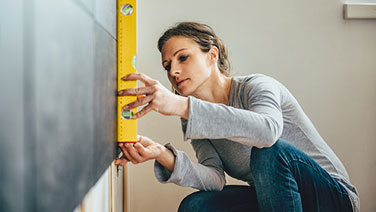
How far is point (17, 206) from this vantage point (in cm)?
28

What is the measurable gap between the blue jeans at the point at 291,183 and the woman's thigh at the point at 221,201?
16 millimetres

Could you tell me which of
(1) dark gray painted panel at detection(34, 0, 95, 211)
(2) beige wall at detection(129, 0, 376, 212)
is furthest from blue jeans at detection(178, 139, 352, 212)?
(2) beige wall at detection(129, 0, 376, 212)

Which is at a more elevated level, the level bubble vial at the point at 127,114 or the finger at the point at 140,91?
the finger at the point at 140,91

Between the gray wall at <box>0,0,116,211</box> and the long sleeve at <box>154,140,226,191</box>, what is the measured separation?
49 cm

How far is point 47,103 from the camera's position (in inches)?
13.3

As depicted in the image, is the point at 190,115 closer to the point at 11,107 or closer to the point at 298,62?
the point at 11,107

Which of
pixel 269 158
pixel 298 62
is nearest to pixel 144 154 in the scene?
pixel 269 158

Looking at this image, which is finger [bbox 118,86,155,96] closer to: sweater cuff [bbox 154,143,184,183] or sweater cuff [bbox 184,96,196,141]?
sweater cuff [bbox 184,96,196,141]

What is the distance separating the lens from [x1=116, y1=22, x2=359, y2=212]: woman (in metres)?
0.86

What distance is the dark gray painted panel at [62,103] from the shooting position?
0.32m

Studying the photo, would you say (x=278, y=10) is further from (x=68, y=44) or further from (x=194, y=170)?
(x=68, y=44)

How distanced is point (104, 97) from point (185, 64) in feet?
1.79

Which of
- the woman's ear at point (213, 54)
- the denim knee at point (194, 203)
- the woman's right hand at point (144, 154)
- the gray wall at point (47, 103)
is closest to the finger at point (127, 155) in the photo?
the woman's right hand at point (144, 154)

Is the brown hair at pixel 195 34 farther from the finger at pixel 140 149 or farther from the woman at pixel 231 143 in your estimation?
Answer: the finger at pixel 140 149
